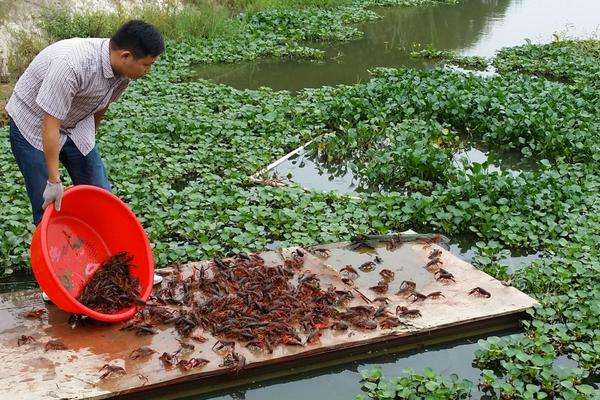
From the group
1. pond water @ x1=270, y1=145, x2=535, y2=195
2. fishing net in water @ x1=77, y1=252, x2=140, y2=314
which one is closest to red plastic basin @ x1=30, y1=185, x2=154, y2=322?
fishing net in water @ x1=77, y1=252, x2=140, y2=314

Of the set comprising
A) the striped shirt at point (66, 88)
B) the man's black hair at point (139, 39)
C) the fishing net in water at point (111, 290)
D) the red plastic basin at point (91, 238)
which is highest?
the man's black hair at point (139, 39)

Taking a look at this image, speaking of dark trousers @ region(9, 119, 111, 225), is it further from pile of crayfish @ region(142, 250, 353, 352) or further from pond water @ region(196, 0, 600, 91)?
pond water @ region(196, 0, 600, 91)

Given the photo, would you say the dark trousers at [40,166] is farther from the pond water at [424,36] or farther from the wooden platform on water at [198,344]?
the pond water at [424,36]

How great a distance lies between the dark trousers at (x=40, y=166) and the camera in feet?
14.4

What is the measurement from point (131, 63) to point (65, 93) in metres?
0.40

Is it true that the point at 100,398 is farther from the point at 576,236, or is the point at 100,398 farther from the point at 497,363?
the point at 576,236

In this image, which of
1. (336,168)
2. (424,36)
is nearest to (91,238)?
(336,168)

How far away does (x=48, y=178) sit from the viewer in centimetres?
432

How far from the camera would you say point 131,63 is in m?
4.14

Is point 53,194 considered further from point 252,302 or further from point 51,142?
point 252,302

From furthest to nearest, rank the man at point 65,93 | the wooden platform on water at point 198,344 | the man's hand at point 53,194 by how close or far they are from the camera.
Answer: the man's hand at point 53,194, the man at point 65,93, the wooden platform on water at point 198,344

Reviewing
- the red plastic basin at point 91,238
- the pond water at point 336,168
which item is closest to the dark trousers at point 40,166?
the red plastic basin at point 91,238

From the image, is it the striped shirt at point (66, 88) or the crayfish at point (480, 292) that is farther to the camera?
the crayfish at point (480, 292)

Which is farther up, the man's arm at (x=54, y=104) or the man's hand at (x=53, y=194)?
the man's arm at (x=54, y=104)
